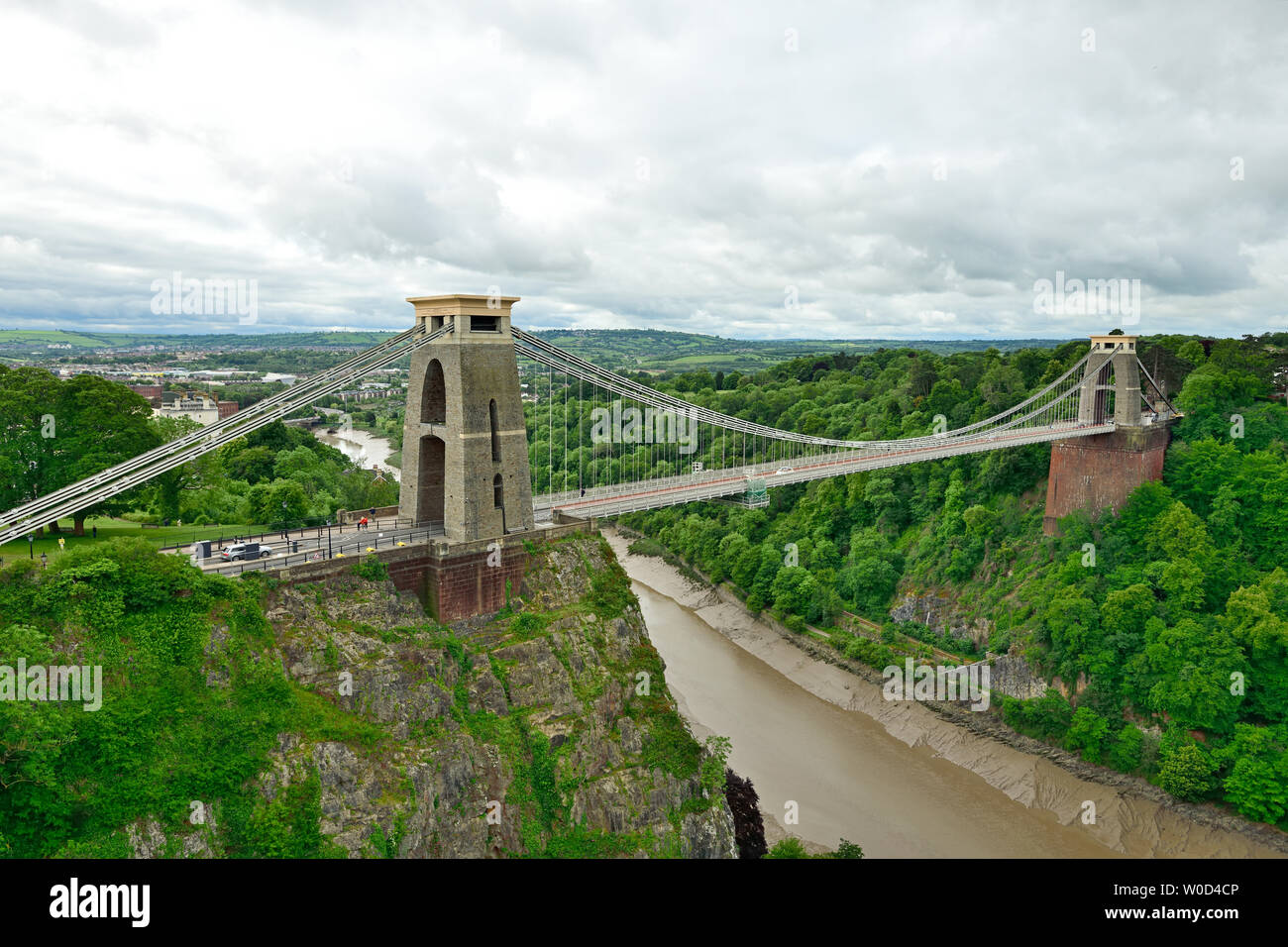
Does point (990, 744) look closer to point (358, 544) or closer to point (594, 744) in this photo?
point (594, 744)

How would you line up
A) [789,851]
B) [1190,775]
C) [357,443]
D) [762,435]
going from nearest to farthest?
[789,851]
[1190,775]
[762,435]
[357,443]

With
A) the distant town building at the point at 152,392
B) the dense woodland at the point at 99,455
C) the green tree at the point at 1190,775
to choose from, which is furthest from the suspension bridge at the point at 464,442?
the distant town building at the point at 152,392

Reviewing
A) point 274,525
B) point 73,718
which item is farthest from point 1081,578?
point 73,718

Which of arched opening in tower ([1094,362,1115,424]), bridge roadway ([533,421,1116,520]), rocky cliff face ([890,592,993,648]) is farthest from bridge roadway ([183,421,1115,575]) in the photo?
rocky cliff face ([890,592,993,648])

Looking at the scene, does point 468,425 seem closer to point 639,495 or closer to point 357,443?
point 639,495

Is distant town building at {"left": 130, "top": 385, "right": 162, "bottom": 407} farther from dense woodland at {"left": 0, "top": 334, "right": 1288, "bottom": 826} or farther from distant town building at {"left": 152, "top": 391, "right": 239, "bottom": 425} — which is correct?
Result: dense woodland at {"left": 0, "top": 334, "right": 1288, "bottom": 826}

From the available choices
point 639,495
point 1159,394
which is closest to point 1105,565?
point 1159,394
